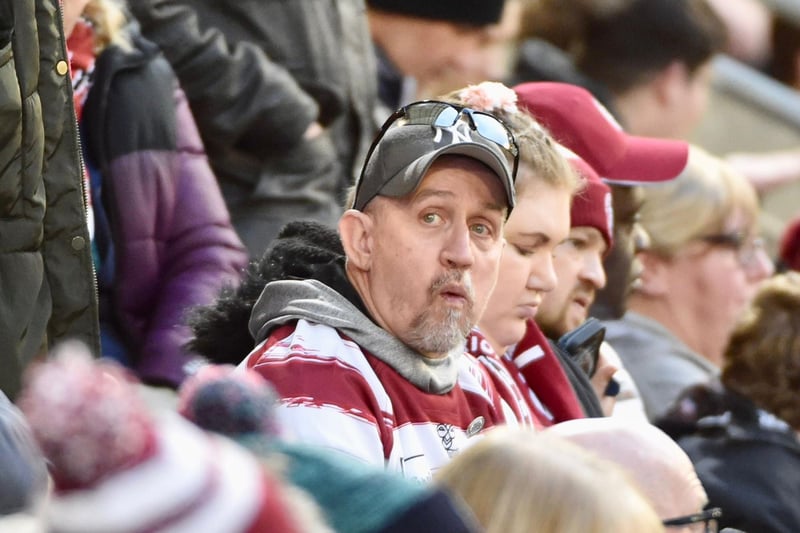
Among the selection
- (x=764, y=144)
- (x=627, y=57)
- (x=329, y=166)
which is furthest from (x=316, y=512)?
(x=764, y=144)

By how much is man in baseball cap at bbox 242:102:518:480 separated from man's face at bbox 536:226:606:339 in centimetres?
98

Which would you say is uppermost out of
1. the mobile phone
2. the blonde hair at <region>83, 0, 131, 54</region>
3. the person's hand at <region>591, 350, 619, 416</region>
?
the blonde hair at <region>83, 0, 131, 54</region>

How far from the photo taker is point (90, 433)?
1.60m

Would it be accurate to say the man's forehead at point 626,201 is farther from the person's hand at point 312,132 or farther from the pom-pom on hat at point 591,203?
the person's hand at point 312,132

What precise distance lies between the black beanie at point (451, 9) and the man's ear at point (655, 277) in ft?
3.73

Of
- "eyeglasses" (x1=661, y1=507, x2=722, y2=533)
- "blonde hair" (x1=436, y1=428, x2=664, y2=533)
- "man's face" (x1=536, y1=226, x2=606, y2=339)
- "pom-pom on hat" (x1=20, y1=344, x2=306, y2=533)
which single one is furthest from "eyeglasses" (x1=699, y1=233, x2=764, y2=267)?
"pom-pom on hat" (x1=20, y1=344, x2=306, y2=533)

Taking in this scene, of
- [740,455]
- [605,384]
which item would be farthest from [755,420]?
[605,384]

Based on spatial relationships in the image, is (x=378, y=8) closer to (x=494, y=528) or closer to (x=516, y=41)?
(x=516, y=41)

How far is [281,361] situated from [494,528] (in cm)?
94

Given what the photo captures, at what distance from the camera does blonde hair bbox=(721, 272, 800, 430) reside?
481 centimetres

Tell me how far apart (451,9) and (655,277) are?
1248 millimetres

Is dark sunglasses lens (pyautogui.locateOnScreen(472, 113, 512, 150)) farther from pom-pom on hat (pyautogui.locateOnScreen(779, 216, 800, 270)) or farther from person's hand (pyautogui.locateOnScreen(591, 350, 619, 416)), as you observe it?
pom-pom on hat (pyautogui.locateOnScreen(779, 216, 800, 270))

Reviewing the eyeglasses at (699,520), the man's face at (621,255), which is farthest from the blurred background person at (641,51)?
the eyeglasses at (699,520)

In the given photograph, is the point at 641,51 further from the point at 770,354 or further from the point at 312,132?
the point at 770,354
